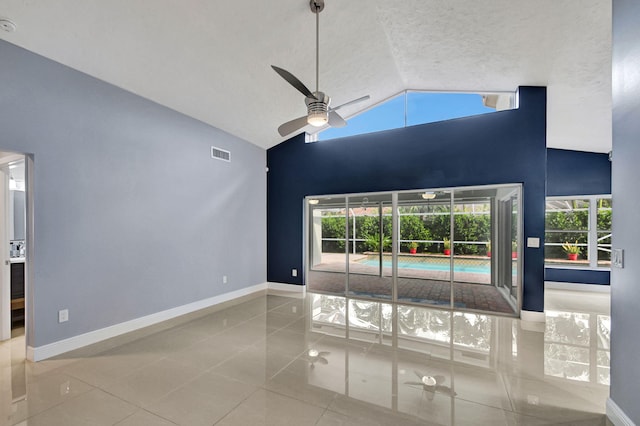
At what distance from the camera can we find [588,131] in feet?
17.2

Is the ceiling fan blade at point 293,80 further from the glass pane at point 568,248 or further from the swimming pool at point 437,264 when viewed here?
the glass pane at point 568,248

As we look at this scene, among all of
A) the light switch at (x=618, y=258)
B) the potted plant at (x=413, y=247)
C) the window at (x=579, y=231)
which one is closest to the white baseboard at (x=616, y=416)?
the light switch at (x=618, y=258)

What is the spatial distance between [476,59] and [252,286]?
18.5 feet

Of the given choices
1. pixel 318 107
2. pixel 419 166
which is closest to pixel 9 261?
pixel 318 107

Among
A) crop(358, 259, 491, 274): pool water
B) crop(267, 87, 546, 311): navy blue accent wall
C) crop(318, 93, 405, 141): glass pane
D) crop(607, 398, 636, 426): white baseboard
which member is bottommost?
crop(607, 398, 636, 426): white baseboard

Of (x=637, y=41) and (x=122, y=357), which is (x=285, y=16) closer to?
(x=637, y=41)

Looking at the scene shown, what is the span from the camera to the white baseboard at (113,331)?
307 centimetres

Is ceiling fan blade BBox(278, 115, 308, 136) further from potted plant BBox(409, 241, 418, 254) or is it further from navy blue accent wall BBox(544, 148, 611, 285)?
navy blue accent wall BBox(544, 148, 611, 285)

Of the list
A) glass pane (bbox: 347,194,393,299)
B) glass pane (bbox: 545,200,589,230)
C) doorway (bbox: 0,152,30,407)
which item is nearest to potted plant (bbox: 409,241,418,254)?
glass pane (bbox: 347,194,393,299)

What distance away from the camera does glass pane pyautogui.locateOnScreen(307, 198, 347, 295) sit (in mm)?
6145

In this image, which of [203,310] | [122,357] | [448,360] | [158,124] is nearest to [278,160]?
[158,124]

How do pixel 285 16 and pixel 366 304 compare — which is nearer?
pixel 285 16

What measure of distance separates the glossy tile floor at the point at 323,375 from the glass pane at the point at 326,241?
194 centimetres

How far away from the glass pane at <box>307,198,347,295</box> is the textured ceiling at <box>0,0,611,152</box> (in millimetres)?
2239
